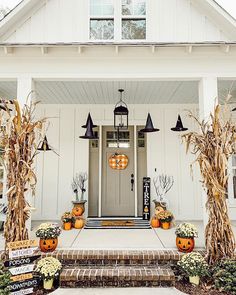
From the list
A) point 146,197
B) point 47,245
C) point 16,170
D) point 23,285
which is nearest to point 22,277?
point 23,285

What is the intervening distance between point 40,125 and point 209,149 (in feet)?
8.22

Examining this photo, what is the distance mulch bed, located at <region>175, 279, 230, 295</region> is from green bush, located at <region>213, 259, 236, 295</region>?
9cm

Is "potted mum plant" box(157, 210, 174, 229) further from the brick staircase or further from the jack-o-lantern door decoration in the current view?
the jack-o-lantern door decoration

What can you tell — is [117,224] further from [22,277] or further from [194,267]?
[22,277]

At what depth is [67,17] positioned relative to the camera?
16.1 feet

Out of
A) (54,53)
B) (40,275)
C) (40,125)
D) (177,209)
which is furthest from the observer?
(177,209)

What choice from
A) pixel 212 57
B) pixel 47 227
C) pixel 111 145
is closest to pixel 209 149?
pixel 212 57

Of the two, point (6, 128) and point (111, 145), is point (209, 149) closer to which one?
point (6, 128)

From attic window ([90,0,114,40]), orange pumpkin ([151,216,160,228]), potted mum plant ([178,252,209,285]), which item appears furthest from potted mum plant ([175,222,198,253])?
attic window ([90,0,114,40])

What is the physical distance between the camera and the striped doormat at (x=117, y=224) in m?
5.29

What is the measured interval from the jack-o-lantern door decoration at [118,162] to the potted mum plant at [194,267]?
3.40 meters

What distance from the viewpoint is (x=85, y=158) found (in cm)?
641

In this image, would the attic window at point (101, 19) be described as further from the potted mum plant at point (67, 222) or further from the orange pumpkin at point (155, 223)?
the orange pumpkin at point (155, 223)

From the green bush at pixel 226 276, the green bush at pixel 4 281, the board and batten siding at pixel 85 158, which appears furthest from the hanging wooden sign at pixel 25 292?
the board and batten siding at pixel 85 158
